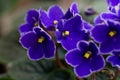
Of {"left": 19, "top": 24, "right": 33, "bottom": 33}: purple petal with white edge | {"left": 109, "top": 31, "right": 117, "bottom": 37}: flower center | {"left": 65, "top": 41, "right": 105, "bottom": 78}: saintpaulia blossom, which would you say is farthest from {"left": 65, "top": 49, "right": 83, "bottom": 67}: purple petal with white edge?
{"left": 19, "top": 24, "right": 33, "bottom": 33}: purple petal with white edge

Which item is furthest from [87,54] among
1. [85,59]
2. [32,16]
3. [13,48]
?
[13,48]

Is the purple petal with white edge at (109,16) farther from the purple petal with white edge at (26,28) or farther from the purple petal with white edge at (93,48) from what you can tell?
the purple petal with white edge at (26,28)

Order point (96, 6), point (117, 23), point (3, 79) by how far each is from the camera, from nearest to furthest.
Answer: point (117, 23) < point (3, 79) < point (96, 6)

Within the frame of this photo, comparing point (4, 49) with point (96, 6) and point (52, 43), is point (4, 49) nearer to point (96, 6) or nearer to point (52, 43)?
point (96, 6)

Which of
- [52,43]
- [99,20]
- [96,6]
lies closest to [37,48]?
[52,43]

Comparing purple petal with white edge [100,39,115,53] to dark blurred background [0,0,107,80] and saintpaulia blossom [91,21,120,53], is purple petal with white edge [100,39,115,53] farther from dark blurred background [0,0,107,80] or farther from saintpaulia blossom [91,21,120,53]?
dark blurred background [0,0,107,80]
